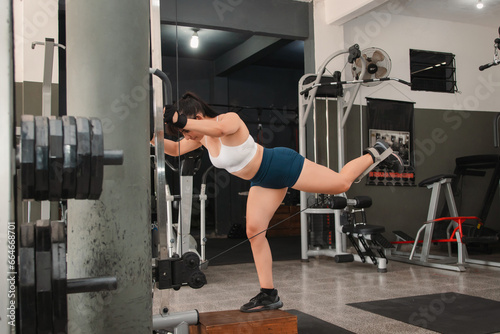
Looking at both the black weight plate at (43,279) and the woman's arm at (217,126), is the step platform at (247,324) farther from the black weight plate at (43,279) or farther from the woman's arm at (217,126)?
the black weight plate at (43,279)

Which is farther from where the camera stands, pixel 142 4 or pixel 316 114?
pixel 316 114

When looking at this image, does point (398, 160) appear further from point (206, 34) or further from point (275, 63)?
point (275, 63)

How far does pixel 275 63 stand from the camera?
10.0 m

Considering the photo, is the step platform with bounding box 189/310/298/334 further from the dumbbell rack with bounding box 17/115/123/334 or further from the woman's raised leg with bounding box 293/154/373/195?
the dumbbell rack with bounding box 17/115/123/334

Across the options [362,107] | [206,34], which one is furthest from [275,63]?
[362,107]

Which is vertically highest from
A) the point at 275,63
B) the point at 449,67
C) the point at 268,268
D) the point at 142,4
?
the point at 275,63

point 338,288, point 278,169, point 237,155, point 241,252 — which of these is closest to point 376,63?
point 338,288

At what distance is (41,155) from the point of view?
1.02 m

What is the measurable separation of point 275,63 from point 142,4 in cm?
848

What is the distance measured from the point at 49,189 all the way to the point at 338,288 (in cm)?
326

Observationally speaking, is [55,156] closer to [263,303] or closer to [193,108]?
[193,108]

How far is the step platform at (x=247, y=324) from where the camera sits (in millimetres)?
2158

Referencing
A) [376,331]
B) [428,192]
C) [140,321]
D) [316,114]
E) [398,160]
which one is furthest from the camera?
[428,192]

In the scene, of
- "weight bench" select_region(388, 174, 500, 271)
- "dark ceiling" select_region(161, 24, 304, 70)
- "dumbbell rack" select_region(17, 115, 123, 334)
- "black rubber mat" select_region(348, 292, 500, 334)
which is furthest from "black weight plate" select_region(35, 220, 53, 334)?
"dark ceiling" select_region(161, 24, 304, 70)
